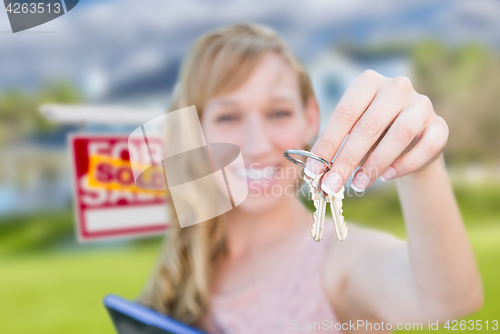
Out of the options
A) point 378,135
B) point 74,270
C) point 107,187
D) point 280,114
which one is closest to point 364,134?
point 378,135

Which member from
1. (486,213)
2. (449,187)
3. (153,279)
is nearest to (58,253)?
(153,279)

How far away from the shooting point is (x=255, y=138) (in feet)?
2.73

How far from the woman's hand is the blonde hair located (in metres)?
0.43

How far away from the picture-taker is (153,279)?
3.36ft

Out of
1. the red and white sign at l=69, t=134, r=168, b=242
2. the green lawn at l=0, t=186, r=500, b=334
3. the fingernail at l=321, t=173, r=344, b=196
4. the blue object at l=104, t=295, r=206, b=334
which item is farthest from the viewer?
the green lawn at l=0, t=186, r=500, b=334

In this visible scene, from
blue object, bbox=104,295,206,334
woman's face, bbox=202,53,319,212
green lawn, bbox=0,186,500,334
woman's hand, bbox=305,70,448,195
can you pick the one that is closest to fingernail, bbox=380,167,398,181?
woman's hand, bbox=305,70,448,195

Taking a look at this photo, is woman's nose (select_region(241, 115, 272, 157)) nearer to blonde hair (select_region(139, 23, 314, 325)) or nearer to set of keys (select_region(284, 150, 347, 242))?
blonde hair (select_region(139, 23, 314, 325))

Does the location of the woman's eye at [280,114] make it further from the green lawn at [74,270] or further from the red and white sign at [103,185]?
the green lawn at [74,270]

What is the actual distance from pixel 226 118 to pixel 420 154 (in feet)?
1.75

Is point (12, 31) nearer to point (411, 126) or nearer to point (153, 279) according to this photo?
point (153, 279)

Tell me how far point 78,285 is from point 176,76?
0.89 metres

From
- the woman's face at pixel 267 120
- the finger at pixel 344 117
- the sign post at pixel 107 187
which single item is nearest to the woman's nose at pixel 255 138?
the woman's face at pixel 267 120

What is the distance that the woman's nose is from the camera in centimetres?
83

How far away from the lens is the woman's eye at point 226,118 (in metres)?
0.85
